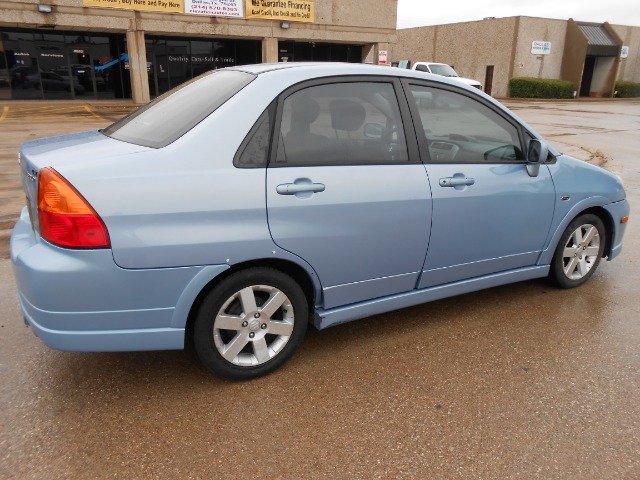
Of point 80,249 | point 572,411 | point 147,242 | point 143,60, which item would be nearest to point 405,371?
point 572,411

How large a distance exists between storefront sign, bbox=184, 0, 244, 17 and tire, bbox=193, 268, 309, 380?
71.0 ft

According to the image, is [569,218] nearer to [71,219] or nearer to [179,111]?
[179,111]

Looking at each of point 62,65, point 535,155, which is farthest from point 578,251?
point 62,65

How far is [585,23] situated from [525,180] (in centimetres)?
4179

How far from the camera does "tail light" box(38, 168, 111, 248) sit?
7.87ft

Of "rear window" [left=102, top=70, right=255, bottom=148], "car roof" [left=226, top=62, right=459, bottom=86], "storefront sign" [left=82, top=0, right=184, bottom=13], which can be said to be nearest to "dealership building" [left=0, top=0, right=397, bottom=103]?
"storefront sign" [left=82, top=0, right=184, bottom=13]

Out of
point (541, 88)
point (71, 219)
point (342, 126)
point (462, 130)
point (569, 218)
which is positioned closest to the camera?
point (71, 219)

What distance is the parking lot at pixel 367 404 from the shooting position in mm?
2355

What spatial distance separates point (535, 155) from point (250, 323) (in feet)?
7.44

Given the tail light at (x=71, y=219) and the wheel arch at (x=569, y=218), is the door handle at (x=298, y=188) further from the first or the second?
the wheel arch at (x=569, y=218)

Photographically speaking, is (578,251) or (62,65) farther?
(62,65)

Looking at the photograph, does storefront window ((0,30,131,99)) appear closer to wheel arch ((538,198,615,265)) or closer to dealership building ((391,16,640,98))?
wheel arch ((538,198,615,265))

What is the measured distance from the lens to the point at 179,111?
10.1 feet

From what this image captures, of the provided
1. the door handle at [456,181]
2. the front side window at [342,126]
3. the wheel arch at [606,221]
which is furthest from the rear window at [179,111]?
the wheel arch at [606,221]
